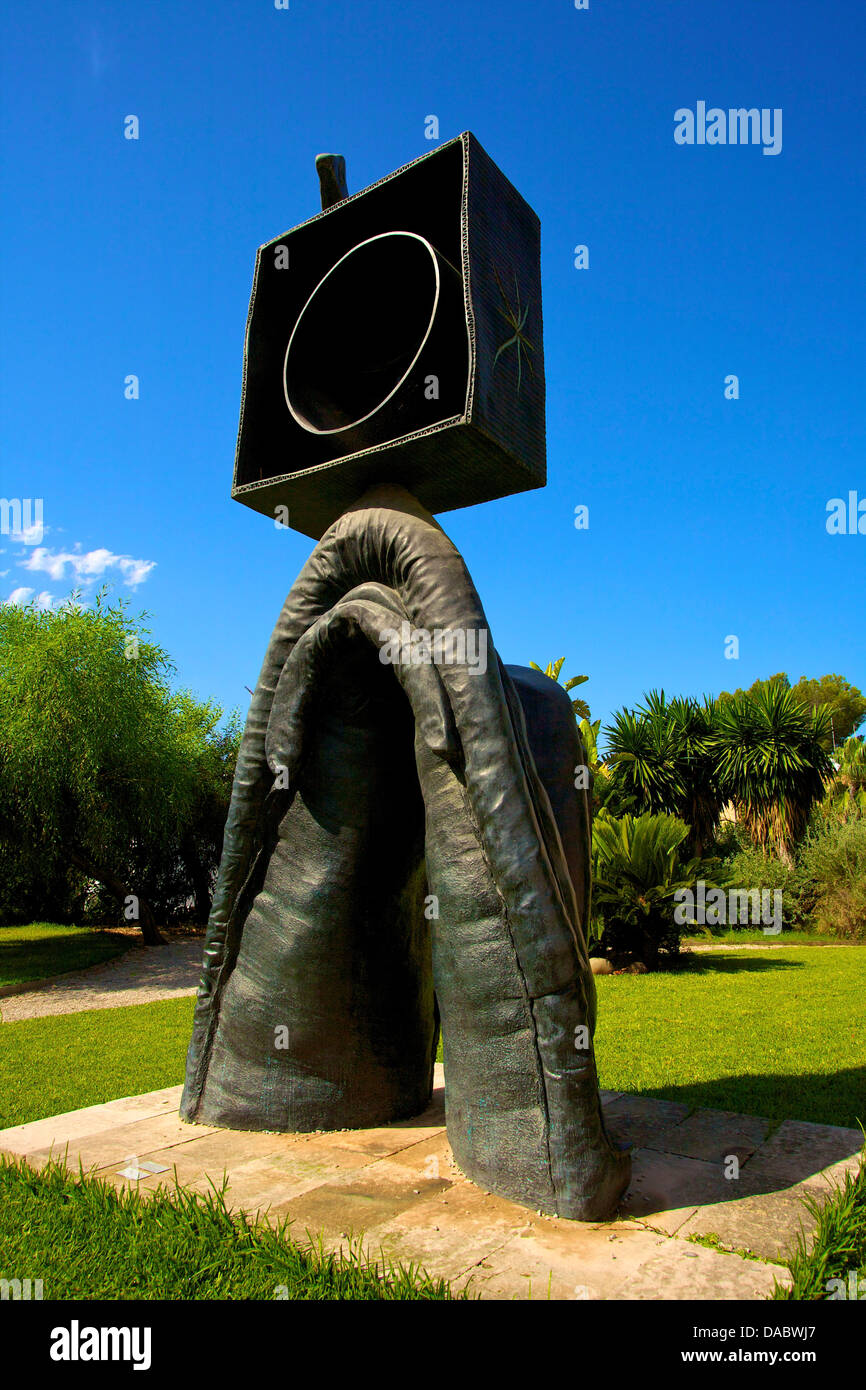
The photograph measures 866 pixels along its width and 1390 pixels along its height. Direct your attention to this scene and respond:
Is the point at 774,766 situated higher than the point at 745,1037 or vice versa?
the point at 774,766

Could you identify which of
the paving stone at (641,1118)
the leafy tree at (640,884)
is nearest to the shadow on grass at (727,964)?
the leafy tree at (640,884)

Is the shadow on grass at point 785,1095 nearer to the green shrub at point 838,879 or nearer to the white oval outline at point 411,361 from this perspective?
the white oval outline at point 411,361

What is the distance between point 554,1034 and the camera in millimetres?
3131

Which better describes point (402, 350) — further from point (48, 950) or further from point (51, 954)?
point (48, 950)

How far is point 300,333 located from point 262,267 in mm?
511

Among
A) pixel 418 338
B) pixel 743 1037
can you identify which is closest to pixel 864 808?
pixel 743 1037

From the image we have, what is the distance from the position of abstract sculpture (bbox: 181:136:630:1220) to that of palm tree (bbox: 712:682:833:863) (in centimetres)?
1485

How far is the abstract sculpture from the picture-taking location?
349 centimetres

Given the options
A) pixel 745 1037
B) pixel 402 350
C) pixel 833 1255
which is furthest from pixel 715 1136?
pixel 402 350

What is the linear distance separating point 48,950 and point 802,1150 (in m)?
13.5

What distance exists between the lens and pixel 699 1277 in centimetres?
264

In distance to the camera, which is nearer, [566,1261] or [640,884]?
[566,1261]

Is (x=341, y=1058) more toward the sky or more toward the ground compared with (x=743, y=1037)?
more toward the sky
